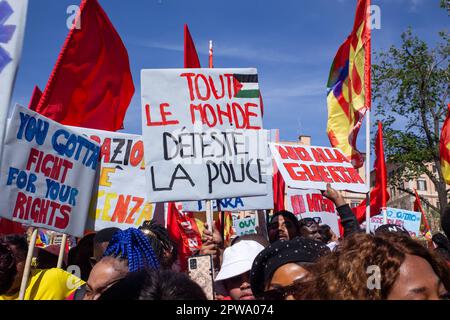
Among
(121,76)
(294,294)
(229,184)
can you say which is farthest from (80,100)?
(294,294)

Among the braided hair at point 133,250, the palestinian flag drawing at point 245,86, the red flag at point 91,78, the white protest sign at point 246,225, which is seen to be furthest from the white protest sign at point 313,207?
the braided hair at point 133,250

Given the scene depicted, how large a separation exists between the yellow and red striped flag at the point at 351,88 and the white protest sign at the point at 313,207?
102 cm

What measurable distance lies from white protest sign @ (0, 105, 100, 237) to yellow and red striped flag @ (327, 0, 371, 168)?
333 centimetres

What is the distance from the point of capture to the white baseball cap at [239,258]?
3262 mm

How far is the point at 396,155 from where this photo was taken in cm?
2314

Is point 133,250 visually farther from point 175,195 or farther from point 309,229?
point 309,229

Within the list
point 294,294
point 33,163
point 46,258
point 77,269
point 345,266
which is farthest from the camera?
point 46,258

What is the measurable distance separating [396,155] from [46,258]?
20.6 m

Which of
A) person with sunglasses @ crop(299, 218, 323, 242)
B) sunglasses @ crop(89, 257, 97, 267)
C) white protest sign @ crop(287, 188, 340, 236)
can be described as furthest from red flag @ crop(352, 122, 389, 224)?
sunglasses @ crop(89, 257, 97, 267)

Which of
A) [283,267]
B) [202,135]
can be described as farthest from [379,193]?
[283,267]

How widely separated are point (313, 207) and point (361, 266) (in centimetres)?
559

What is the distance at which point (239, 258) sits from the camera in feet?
10.9

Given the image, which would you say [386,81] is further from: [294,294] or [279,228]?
[294,294]

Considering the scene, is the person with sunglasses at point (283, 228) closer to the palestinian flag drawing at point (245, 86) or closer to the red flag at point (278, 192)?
the palestinian flag drawing at point (245, 86)
